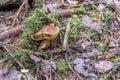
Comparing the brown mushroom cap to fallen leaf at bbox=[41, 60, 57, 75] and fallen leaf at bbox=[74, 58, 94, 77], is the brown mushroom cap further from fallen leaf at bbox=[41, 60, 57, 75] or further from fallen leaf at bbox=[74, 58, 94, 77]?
fallen leaf at bbox=[74, 58, 94, 77]

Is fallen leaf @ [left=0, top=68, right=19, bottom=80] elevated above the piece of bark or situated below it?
below

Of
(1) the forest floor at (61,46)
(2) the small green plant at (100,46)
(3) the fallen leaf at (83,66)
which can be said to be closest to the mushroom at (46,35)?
(1) the forest floor at (61,46)

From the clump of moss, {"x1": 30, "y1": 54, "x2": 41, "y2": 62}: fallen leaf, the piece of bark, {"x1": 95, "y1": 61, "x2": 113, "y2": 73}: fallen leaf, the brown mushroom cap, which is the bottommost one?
{"x1": 95, "y1": 61, "x2": 113, "y2": 73}: fallen leaf

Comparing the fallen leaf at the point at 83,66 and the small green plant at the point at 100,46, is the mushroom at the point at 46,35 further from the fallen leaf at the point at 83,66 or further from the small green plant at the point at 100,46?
the small green plant at the point at 100,46

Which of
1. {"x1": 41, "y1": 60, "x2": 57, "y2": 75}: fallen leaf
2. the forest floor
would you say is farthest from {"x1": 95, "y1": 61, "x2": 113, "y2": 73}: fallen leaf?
{"x1": 41, "y1": 60, "x2": 57, "y2": 75}: fallen leaf

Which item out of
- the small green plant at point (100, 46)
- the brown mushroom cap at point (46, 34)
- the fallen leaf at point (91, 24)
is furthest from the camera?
the fallen leaf at point (91, 24)

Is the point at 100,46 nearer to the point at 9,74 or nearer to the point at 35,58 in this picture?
the point at 35,58

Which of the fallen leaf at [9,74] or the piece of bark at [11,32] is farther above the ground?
the piece of bark at [11,32]
